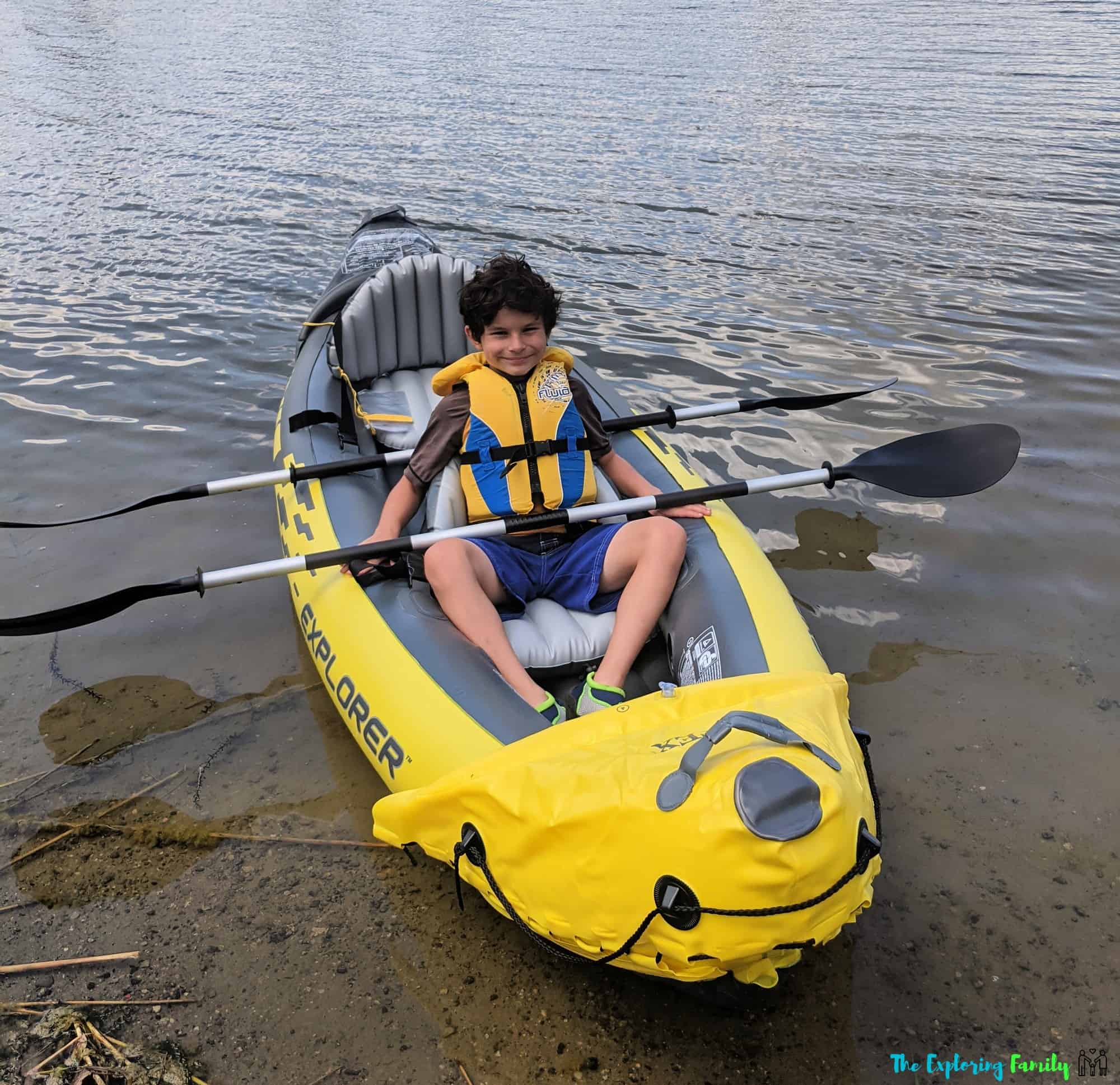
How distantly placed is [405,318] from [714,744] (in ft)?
9.06

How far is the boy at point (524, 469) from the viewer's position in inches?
110

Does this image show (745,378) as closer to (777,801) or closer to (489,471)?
(489,471)

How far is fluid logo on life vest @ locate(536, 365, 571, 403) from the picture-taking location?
3010 mm

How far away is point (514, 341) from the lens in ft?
9.70

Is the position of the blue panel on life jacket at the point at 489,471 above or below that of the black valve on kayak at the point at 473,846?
above

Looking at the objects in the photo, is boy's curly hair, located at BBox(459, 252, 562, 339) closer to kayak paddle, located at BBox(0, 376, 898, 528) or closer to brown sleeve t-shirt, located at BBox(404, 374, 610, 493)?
brown sleeve t-shirt, located at BBox(404, 374, 610, 493)

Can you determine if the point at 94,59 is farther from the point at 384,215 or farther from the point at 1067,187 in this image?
the point at 1067,187

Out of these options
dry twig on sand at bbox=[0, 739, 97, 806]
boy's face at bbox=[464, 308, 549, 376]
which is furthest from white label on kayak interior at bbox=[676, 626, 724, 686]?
dry twig on sand at bbox=[0, 739, 97, 806]

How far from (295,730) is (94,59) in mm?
14994

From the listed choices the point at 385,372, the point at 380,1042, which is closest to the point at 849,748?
the point at 380,1042

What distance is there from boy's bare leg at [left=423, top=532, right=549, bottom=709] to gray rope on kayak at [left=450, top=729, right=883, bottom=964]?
0.49 metres

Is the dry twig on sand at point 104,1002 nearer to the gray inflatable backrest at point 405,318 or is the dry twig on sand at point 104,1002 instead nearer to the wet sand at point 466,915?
the wet sand at point 466,915

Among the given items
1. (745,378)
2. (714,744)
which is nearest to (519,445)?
(714,744)

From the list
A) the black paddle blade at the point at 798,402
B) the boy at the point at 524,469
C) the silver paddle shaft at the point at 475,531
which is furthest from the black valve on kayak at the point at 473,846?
the black paddle blade at the point at 798,402
